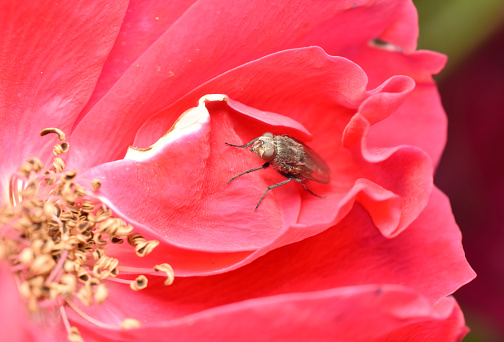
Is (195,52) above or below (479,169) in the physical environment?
above

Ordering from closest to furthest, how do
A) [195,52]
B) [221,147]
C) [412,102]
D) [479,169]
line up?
[195,52]
[221,147]
[412,102]
[479,169]

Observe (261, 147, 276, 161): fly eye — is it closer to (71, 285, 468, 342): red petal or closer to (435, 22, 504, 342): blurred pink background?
(71, 285, 468, 342): red petal

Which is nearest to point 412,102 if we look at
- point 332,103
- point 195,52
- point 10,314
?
point 332,103

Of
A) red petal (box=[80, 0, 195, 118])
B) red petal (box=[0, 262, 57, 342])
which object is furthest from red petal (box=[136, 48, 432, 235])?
red petal (box=[0, 262, 57, 342])

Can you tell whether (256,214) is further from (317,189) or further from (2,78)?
(2,78)

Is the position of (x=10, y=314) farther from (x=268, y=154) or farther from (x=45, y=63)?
(x=268, y=154)
